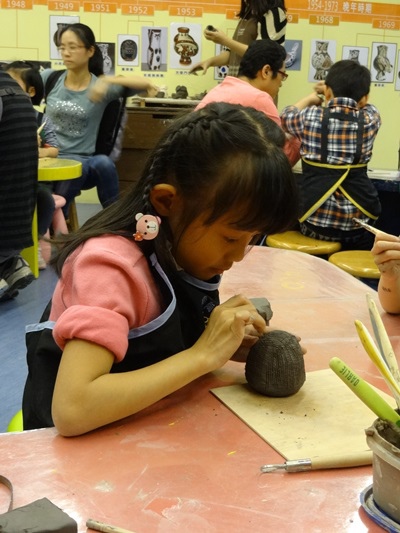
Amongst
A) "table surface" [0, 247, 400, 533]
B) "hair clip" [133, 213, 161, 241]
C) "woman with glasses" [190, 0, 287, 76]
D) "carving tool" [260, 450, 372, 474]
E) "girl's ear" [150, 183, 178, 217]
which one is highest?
"woman with glasses" [190, 0, 287, 76]

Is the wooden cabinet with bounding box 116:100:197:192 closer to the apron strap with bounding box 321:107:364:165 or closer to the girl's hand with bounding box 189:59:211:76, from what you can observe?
the girl's hand with bounding box 189:59:211:76

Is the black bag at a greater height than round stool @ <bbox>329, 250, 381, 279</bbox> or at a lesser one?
greater

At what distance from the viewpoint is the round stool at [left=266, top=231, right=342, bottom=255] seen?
320 cm

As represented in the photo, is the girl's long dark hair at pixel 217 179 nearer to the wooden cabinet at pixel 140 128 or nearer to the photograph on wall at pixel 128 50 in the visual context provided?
the wooden cabinet at pixel 140 128

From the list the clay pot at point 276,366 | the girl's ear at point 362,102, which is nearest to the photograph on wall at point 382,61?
the girl's ear at point 362,102

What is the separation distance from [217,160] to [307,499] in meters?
0.51

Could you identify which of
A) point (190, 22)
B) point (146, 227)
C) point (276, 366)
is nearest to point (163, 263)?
point (146, 227)

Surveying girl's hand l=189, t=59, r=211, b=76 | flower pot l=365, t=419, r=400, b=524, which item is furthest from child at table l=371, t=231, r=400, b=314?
girl's hand l=189, t=59, r=211, b=76

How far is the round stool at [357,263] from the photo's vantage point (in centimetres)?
282

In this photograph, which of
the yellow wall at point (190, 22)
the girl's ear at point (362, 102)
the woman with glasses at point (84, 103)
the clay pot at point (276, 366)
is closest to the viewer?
the clay pot at point (276, 366)

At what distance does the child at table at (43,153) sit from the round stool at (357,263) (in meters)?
1.65

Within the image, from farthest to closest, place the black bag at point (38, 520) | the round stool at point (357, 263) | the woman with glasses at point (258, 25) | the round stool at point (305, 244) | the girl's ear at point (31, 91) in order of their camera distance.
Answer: the woman with glasses at point (258, 25) → the girl's ear at point (31, 91) → the round stool at point (305, 244) → the round stool at point (357, 263) → the black bag at point (38, 520)

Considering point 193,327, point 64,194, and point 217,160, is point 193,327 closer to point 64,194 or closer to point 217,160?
point 217,160

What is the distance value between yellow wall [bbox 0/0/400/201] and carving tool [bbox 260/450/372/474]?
537 cm
